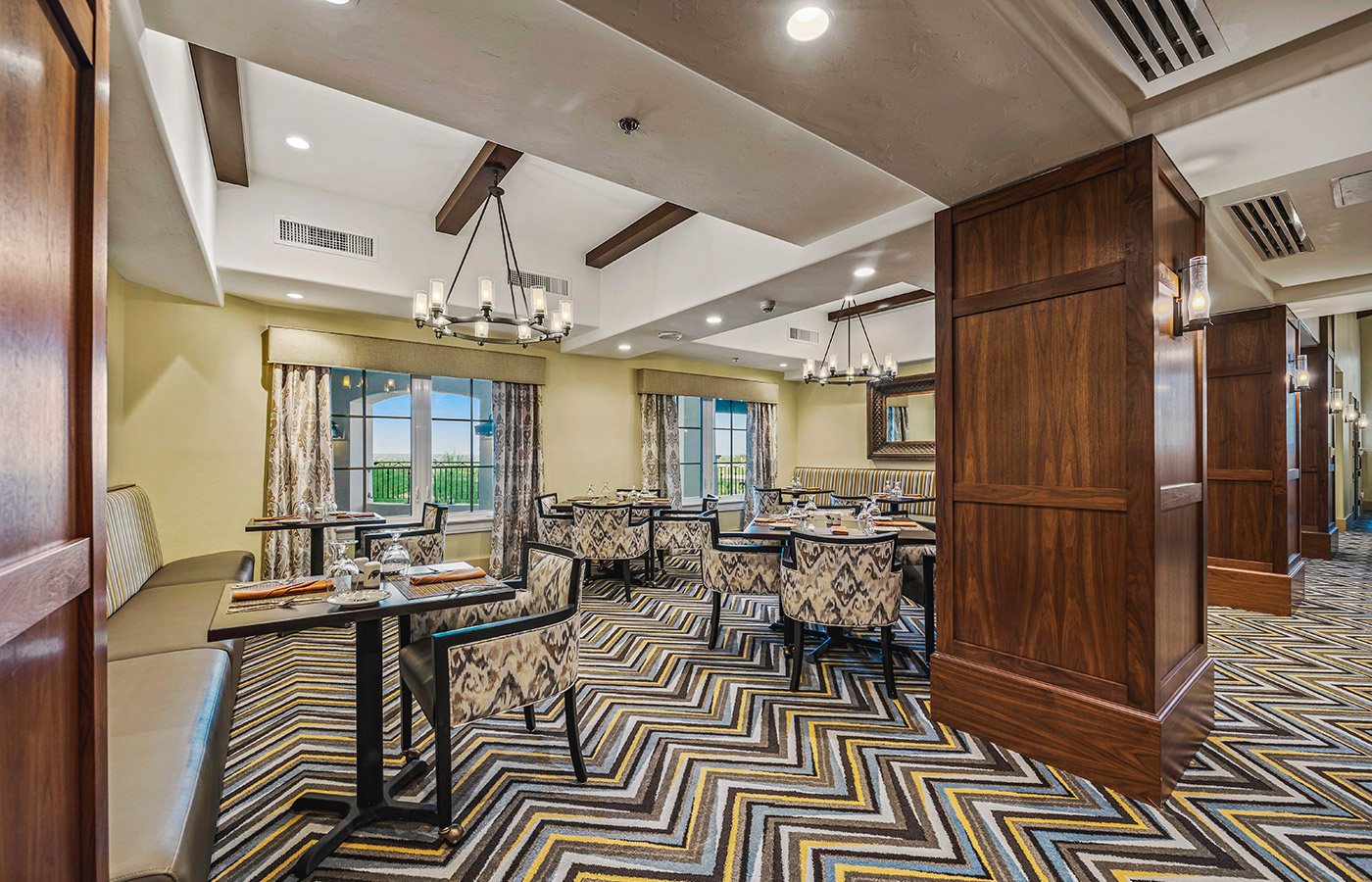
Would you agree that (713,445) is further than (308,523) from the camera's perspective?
Yes

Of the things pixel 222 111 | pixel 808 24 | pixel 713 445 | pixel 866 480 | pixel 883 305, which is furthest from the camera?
pixel 713 445

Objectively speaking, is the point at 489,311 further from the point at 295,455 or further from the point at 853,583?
the point at 853,583

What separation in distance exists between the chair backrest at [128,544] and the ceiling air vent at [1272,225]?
19.9 feet

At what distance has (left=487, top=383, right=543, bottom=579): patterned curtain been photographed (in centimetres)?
625

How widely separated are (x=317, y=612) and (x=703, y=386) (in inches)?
250

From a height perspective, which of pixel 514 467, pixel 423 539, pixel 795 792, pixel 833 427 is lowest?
pixel 795 792

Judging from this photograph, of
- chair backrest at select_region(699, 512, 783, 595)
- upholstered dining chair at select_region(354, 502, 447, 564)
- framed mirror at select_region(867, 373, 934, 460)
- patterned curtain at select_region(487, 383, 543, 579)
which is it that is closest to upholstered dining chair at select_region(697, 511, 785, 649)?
chair backrest at select_region(699, 512, 783, 595)

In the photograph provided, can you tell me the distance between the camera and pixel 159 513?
452cm

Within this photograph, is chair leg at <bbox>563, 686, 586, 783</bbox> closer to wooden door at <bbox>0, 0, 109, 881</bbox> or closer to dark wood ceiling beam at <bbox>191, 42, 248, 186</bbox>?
wooden door at <bbox>0, 0, 109, 881</bbox>

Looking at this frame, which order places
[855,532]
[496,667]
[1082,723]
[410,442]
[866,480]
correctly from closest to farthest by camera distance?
[496,667] < [1082,723] < [855,532] < [410,442] < [866,480]

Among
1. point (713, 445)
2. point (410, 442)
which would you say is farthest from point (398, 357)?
point (713, 445)

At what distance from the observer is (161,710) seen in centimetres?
195

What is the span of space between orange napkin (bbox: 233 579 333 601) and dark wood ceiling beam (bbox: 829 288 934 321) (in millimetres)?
6367

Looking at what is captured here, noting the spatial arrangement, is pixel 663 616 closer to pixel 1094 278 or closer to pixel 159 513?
pixel 1094 278
